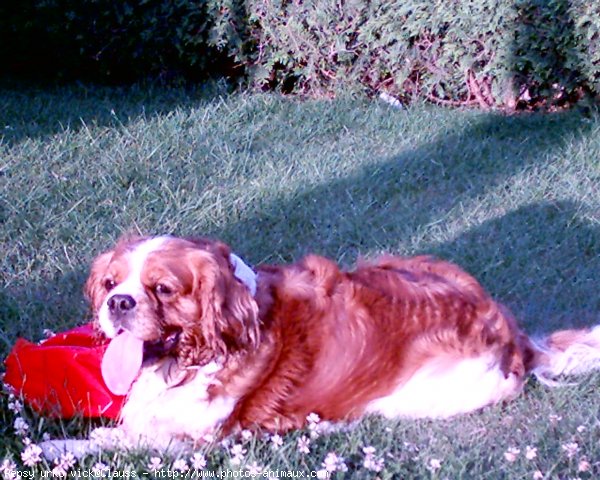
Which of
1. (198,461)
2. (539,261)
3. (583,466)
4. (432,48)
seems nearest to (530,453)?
(583,466)

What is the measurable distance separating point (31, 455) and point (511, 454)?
157cm

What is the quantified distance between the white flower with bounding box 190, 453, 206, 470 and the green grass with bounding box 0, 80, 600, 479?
8 cm

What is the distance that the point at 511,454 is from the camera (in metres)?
3.05

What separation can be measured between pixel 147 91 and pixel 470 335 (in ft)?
20.1

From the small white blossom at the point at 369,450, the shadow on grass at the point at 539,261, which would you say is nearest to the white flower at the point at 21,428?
the small white blossom at the point at 369,450

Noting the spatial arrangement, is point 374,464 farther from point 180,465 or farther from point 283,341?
point 180,465

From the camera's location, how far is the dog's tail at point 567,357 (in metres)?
3.60

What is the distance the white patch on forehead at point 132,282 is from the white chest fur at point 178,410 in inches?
9.5

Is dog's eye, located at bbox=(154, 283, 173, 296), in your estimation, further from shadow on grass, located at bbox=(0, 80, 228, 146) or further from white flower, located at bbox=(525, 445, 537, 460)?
shadow on grass, located at bbox=(0, 80, 228, 146)

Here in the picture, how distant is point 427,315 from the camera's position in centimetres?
328

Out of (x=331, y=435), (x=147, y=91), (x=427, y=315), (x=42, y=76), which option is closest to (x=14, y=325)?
(x=331, y=435)

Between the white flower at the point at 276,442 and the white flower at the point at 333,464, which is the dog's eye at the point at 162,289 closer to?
the white flower at the point at 276,442

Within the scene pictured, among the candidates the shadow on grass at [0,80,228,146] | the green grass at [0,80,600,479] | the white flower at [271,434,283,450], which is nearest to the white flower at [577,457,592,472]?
the green grass at [0,80,600,479]

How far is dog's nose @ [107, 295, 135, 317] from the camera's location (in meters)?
2.80
